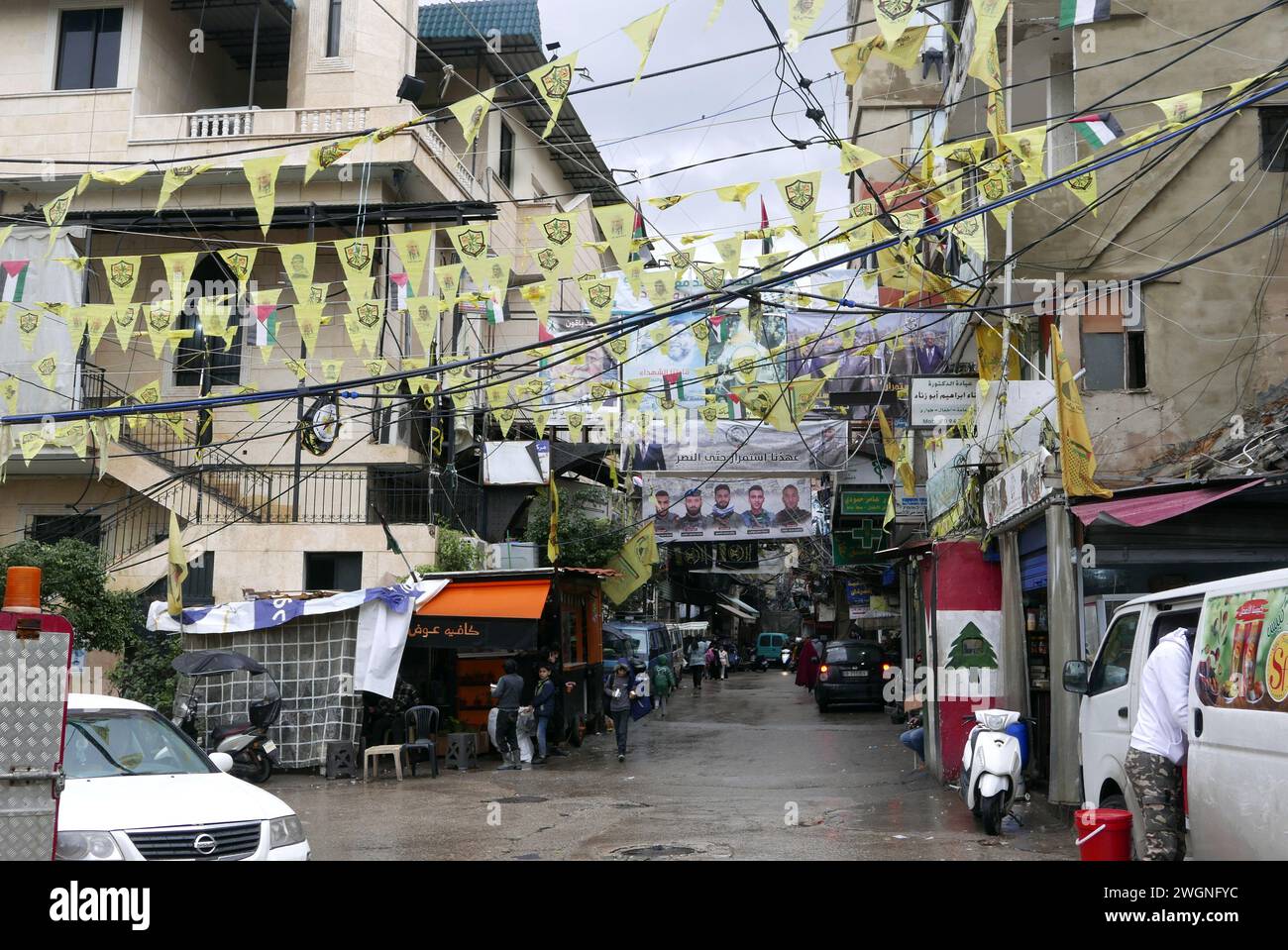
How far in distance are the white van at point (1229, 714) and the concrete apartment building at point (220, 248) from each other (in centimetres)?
1491

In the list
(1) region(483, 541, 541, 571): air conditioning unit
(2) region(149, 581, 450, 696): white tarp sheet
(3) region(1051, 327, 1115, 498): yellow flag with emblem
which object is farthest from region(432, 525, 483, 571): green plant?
(3) region(1051, 327, 1115, 498): yellow flag with emblem

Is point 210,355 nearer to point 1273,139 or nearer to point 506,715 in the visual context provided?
point 506,715

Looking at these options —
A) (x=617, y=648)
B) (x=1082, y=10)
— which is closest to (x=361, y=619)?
(x=617, y=648)

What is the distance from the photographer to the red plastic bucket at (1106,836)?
274 inches

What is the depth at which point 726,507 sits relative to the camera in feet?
88.3

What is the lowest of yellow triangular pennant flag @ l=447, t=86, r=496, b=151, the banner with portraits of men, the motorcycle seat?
the motorcycle seat

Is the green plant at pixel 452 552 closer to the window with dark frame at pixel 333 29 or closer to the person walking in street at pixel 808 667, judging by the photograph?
the window with dark frame at pixel 333 29

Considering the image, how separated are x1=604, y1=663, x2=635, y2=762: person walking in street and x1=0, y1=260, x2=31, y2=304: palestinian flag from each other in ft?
36.6

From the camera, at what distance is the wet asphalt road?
11.0 meters

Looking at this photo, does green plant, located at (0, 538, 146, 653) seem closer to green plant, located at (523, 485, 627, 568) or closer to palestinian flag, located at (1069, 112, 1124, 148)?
green plant, located at (523, 485, 627, 568)

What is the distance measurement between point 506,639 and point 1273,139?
12501mm

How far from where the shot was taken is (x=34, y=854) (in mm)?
6000
